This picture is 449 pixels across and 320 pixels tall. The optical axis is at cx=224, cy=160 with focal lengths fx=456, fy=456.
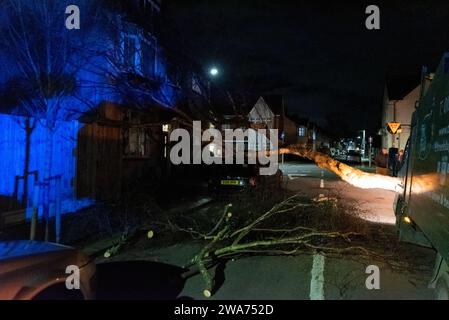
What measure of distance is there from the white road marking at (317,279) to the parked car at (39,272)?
2.91 m

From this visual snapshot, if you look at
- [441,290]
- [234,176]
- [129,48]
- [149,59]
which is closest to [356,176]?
[441,290]

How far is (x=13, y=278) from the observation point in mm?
3770

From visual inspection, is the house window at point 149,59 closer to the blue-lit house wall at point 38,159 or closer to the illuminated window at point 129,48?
the illuminated window at point 129,48

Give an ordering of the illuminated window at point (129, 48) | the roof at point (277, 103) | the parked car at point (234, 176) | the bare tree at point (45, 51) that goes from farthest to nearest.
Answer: the roof at point (277, 103)
the parked car at point (234, 176)
the illuminated window at point (129, 48)
the bare tree at point (45, 51)

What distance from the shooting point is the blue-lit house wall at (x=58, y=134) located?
925cm

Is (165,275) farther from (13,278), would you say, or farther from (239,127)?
(239,127)

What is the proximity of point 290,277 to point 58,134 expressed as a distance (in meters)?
7.38

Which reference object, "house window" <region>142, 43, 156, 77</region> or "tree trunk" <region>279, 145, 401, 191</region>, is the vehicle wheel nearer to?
"tree trunk" <region>279, 145, 401, 191</region>

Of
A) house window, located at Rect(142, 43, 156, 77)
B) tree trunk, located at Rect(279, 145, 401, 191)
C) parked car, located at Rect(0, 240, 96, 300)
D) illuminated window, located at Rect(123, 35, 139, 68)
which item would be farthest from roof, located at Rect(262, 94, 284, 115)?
parked car, located at Rect(0, 240, 96, 300)

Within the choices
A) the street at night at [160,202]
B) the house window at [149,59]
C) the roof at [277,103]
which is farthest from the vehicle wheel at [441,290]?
the roof at [277,103]

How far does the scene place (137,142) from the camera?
17281mm
